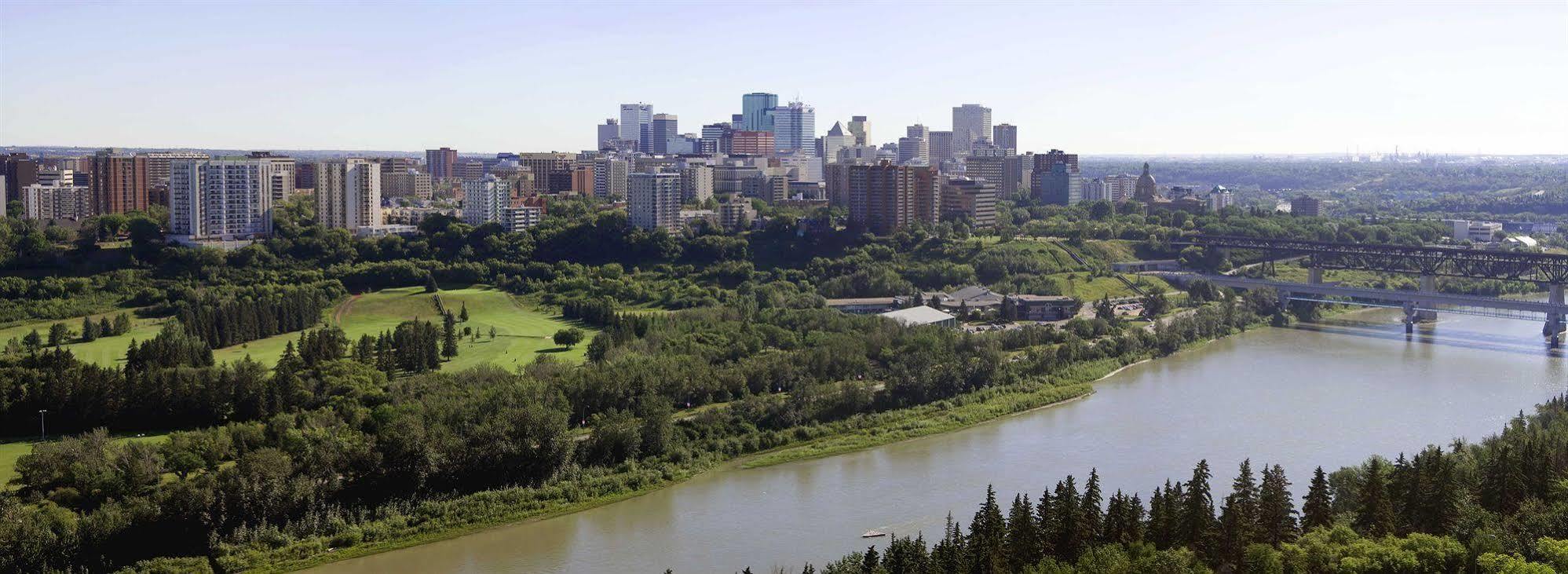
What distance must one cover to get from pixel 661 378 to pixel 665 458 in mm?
1464

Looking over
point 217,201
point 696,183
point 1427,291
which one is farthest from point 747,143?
point 1427,291

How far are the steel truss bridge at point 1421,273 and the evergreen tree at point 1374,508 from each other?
11073 mm

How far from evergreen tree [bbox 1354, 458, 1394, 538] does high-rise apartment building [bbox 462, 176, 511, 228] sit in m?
17.1

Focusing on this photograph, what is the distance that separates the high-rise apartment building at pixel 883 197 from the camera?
2253 cm

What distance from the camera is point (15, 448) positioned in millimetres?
10344

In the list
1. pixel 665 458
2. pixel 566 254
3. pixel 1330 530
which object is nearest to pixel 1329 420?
pixel 1330 530

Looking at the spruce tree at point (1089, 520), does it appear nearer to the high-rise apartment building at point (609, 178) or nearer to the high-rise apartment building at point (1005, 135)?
the high-rise apartment building at point (609, 178)

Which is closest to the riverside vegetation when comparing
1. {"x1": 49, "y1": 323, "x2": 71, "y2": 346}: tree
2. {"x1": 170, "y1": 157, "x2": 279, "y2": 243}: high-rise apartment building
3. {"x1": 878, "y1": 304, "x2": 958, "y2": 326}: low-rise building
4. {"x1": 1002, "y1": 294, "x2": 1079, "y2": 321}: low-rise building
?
{"x1": 170, "y1": 157, "x2": 279, "y2": 243}: high-rise apartment building

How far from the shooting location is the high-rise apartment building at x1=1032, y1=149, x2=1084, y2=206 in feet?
110

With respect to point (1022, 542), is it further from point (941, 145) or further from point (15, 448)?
point (941, 145)

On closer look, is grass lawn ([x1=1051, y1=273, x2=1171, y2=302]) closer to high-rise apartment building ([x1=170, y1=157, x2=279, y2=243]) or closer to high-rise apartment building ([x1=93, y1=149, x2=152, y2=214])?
high-rise apartment building ([x1=170, y1=157, x2=279, y2=243])

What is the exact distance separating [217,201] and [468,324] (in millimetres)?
6483

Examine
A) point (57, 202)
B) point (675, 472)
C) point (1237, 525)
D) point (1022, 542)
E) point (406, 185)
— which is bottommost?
point (675, 472)

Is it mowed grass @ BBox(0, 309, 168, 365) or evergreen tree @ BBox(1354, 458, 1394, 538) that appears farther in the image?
mowed grass @ BBox(0, 309, 168, 365)
